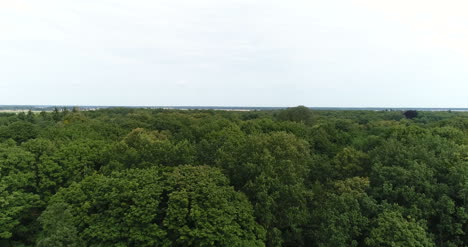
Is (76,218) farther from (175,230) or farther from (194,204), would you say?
(194,204)

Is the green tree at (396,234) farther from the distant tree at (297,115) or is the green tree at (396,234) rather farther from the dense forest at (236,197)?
the distant tree at (297,115)

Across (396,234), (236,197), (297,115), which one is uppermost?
(297,115)

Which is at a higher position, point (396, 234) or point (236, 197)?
point (236, 197)

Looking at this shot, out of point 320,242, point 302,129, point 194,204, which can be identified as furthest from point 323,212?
point 302,129

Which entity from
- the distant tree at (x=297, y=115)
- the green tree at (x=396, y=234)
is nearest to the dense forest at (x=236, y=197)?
the green tree at (x=396, y=234)

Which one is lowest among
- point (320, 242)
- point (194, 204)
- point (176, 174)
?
point (320, 242)

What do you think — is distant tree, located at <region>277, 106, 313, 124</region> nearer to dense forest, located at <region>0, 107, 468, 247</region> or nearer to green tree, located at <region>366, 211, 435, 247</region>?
dense forest, located at <region>0, 107, 468, 247</region>

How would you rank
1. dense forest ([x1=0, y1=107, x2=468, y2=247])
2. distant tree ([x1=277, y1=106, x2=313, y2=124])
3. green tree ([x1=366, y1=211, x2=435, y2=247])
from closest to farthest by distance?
1. green tree ([x1=366, y1=211, x2=435, y2=247])
2. dense forest ([x1=0, y1=107, x2=468, y2=247])
3. distant tree ([x1=277, y1=106, x2=313, y2=124])

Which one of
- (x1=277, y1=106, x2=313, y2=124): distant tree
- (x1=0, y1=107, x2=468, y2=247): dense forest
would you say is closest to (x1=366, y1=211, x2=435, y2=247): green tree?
(x1=0, y1=107, x2=468, y2=247): dense forest

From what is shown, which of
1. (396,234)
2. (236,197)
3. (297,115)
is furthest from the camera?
(297,115)

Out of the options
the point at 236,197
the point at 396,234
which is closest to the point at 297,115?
the point at 236,197

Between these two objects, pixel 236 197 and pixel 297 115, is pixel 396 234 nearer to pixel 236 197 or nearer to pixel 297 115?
pixel 236 197
